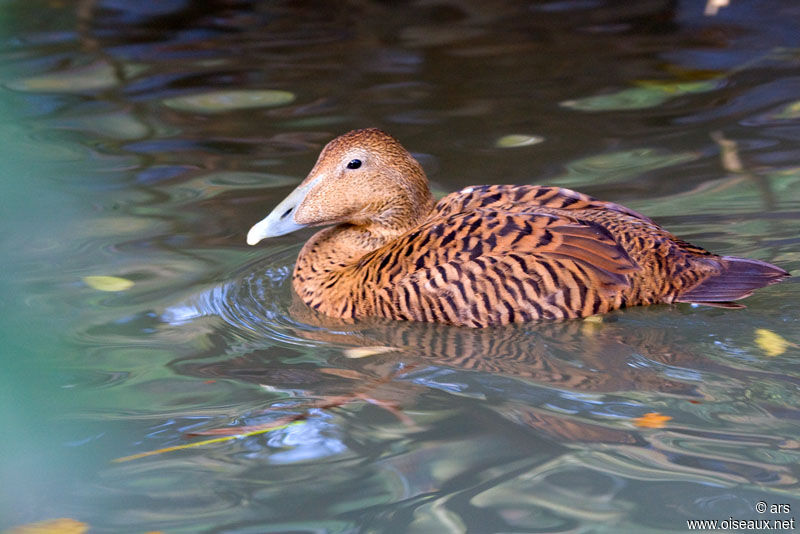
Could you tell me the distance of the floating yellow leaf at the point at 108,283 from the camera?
495cm

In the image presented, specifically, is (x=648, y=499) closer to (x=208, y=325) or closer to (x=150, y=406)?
(x=150, y=406)

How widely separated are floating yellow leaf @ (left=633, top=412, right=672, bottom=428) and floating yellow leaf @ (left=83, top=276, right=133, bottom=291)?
2.73 meters

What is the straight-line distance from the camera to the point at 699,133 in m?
6.55

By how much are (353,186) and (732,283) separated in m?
1.75

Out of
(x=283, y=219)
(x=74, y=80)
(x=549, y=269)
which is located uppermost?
(x=74, y=80)

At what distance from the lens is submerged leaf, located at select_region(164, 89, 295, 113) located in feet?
24.8

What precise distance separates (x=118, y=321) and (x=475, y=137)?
9.99 feet

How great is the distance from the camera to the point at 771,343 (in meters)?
3.86

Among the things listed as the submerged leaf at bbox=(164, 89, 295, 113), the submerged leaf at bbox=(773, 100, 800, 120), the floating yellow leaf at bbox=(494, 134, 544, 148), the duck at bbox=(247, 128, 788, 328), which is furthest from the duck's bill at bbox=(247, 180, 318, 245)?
the submerged leaf at bbox=(773, 100, 800, 120)

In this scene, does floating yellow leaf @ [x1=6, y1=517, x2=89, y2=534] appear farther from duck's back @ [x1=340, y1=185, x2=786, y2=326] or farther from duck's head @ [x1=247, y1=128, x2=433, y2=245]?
duck's head @ [x1=247, y1=128, x2=433, y2=245]

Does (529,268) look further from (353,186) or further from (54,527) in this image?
(54,527)

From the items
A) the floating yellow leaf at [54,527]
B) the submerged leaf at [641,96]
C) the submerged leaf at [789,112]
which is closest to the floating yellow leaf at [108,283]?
the floating yellow leaf at [54,527]

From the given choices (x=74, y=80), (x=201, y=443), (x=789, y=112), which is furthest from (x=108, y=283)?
(x=789, y=112)

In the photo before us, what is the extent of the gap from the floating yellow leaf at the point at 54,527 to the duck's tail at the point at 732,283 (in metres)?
2.56
